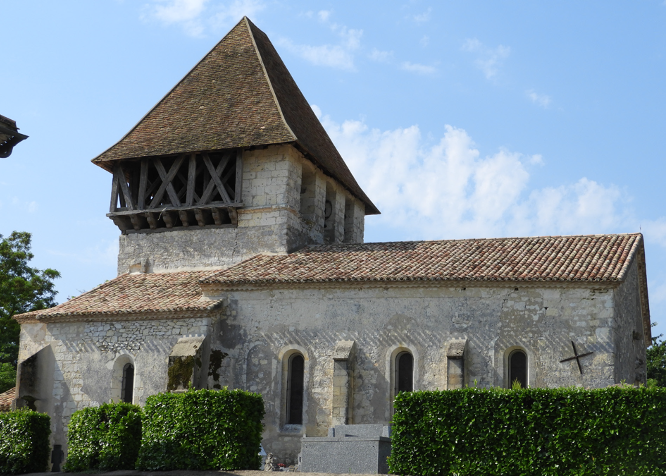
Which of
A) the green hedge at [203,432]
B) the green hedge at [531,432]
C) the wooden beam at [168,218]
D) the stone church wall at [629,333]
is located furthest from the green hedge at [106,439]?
the stone church wall at [629,333]

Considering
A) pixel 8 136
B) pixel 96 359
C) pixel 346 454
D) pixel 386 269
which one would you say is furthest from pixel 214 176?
pixel 346 454

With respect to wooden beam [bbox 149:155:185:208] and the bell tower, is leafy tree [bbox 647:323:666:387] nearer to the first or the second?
the bell tower

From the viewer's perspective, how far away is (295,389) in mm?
23766

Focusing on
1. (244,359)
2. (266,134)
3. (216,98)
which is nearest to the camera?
(244,359)

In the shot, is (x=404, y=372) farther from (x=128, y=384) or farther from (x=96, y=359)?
(x=96, y=359)

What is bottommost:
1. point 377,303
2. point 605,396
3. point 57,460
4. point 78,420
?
point 57,460

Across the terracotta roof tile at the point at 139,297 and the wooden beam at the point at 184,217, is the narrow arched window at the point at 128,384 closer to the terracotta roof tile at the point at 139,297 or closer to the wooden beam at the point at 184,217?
the terracotta roof tile at the point at 139,297

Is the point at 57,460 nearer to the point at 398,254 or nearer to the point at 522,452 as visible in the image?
the point at 398,254

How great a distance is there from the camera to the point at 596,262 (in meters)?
22.2

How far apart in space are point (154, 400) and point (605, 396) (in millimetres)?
10158

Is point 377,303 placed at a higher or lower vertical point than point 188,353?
higher

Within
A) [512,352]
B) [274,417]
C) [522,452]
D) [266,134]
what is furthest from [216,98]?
[522,452]

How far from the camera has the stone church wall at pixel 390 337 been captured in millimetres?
21328

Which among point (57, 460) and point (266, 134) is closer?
point (57, 460)
